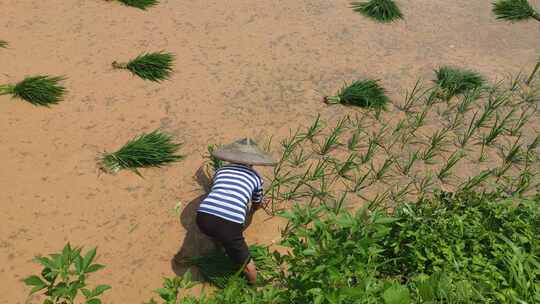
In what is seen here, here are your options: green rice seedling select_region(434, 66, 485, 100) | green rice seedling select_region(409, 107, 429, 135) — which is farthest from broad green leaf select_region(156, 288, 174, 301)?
green rice seedling select_region(434, 66, 485, 100)

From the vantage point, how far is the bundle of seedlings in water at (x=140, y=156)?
10.8ft

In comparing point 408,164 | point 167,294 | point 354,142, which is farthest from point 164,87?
point 167,294

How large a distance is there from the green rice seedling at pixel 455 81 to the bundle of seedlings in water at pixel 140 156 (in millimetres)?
2482

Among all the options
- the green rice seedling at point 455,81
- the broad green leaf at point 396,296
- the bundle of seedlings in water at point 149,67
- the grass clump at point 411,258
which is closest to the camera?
the broad green leaf at point 396,296

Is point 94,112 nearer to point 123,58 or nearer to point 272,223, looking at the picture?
point 123,58

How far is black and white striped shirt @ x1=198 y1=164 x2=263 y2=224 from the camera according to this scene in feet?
8.53

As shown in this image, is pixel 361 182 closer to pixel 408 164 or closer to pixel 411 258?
pixel 408 164

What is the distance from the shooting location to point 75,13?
4.55 m

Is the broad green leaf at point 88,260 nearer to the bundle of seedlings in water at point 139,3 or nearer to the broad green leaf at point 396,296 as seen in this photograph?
the broad green leaf at point 396,296

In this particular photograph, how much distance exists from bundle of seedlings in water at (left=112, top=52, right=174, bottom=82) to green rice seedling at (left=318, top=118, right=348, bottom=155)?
1.49 m

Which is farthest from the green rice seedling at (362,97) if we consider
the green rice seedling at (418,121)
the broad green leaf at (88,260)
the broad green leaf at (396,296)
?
the broad green leaf at (88,260)

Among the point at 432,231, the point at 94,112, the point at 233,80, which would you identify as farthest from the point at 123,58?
the point at 432,231

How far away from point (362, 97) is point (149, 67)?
1833 mm

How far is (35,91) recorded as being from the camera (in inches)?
143
